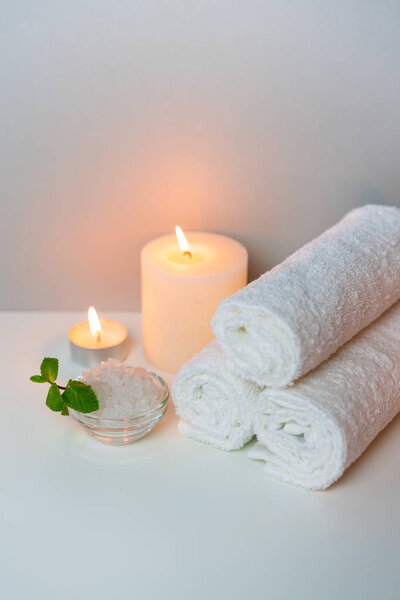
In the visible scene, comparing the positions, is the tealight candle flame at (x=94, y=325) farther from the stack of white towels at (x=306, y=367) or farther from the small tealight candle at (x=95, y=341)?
the stack of white towels at (x=306, y=367)

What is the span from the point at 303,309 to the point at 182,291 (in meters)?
0.22

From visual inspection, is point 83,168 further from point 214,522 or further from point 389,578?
point 389,578

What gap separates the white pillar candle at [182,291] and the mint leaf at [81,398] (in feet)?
0.57

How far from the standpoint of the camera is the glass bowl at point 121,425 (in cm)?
79

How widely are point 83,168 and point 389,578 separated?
0.63 metres

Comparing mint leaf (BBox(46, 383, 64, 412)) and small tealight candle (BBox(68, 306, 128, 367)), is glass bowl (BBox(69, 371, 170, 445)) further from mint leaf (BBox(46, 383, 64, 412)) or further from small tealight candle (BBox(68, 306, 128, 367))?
small tealight candle (BBox(68, 306, 128, 367))

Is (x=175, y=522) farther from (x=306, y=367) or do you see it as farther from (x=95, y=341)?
(x=95, y=341)

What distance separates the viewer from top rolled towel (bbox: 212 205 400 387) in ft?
2.32

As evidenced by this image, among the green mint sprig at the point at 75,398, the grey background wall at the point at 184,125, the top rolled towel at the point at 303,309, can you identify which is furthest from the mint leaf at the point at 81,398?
the grey background wall at the point at 184,125

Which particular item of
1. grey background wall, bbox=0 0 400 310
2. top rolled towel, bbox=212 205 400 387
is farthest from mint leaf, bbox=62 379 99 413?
grey background wall, bbox=0 0 400 310

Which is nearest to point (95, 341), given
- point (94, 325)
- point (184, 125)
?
point (94, 325)

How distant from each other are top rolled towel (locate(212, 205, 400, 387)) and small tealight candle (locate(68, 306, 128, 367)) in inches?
9.8

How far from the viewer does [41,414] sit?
870 millimetres

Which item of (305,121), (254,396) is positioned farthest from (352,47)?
(254,396)
